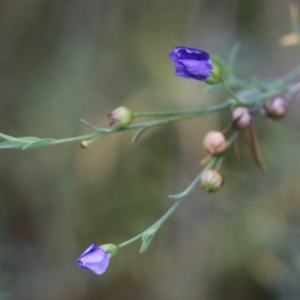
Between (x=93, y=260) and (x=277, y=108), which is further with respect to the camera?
(x=277, y=108)

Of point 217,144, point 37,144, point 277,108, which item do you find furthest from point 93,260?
point 277,108

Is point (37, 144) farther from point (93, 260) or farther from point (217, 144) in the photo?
point (217, 144)

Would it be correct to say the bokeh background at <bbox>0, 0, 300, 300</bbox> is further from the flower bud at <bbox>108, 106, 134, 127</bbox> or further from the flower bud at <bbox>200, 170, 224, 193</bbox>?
the flower bud at <bbox>108, 106, 134, 127</bbox>

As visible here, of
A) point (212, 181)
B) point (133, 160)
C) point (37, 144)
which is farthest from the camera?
point (133, 160)

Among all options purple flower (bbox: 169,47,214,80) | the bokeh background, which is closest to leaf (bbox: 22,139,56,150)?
purple flower (bbox: 169,47,214,80)

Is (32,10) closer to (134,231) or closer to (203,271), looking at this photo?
(134,231)

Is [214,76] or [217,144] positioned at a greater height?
[214,76]

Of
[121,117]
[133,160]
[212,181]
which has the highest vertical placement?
[121,117]

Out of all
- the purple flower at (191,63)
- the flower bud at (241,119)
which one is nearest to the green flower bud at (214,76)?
the purple flower at (191,63)
